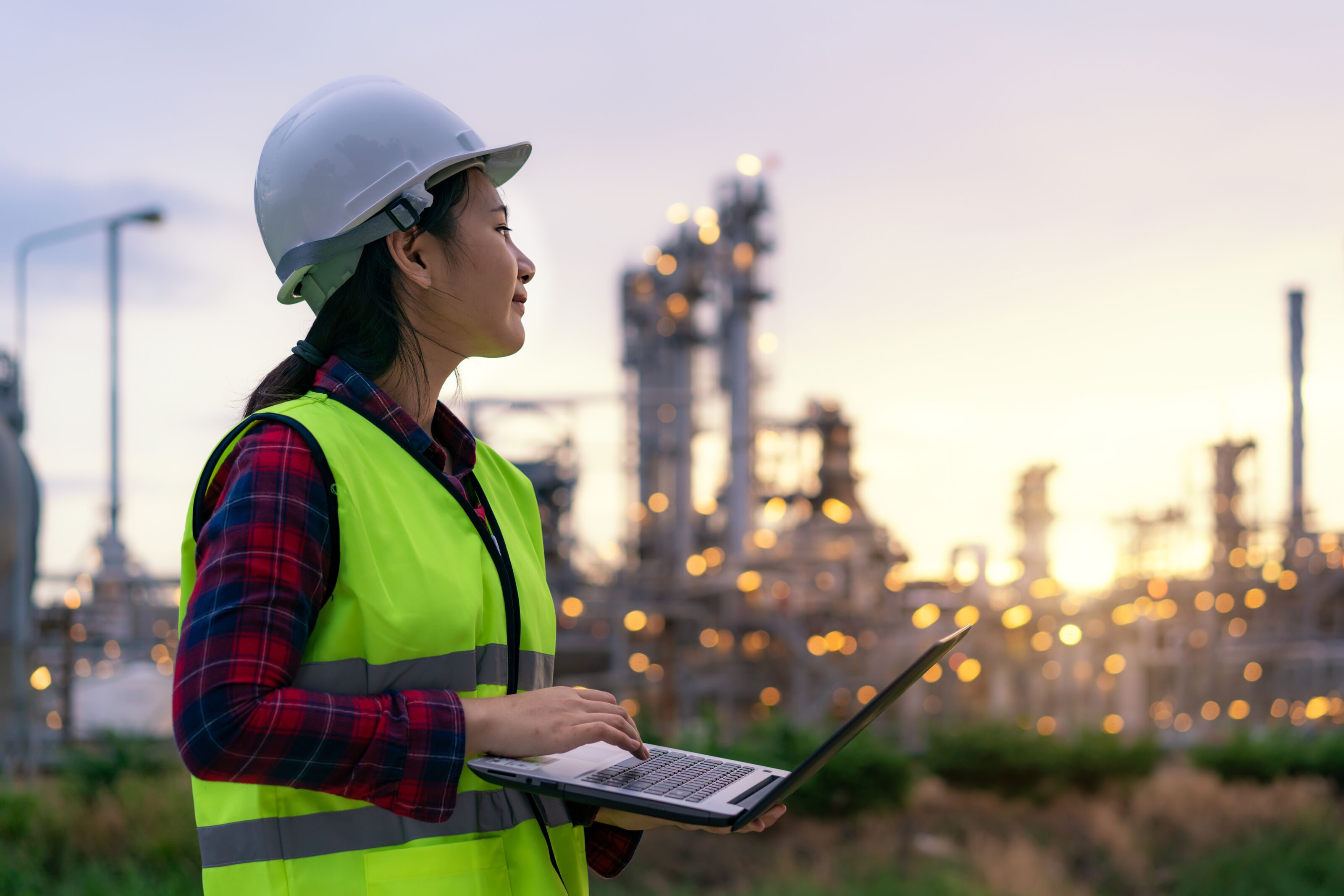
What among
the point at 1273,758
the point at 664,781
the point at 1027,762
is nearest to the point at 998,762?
the point at 1027,762

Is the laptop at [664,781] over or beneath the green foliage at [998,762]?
over

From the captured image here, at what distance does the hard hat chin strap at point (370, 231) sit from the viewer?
1805 millimetres

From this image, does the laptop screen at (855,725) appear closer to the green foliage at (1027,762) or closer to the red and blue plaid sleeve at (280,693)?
the red and blue plaid sleeve at (280,693)

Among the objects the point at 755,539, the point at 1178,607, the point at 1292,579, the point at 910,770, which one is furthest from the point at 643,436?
the point at 910,770

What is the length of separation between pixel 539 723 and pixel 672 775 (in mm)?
242

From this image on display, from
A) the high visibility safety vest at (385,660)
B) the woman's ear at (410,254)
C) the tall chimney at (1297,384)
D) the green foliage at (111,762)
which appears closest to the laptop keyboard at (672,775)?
the high visibility safety vest at (385,660)

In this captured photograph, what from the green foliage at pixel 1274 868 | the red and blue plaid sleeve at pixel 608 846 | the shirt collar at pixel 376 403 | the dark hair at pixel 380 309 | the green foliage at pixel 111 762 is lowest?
the green foliage at pixel 1274 868

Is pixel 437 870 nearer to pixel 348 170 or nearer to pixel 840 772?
pixel 348 170

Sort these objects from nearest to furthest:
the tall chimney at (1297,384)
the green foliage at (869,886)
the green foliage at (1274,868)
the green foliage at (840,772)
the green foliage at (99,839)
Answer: the green foliage at (99,839), the green foliage at (869,886), the green foliage at (1274,868), the green foliage at (840,772), the tall chimney at (1297,384)

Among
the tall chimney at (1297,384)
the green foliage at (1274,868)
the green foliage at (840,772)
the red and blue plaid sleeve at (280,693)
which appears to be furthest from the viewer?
the tall chimney at (1297,384)

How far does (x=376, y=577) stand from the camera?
157 cm

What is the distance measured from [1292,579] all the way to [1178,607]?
2827 mm

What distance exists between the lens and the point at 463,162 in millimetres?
1886

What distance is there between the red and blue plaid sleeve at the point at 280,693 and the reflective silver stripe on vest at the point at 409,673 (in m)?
0.04
